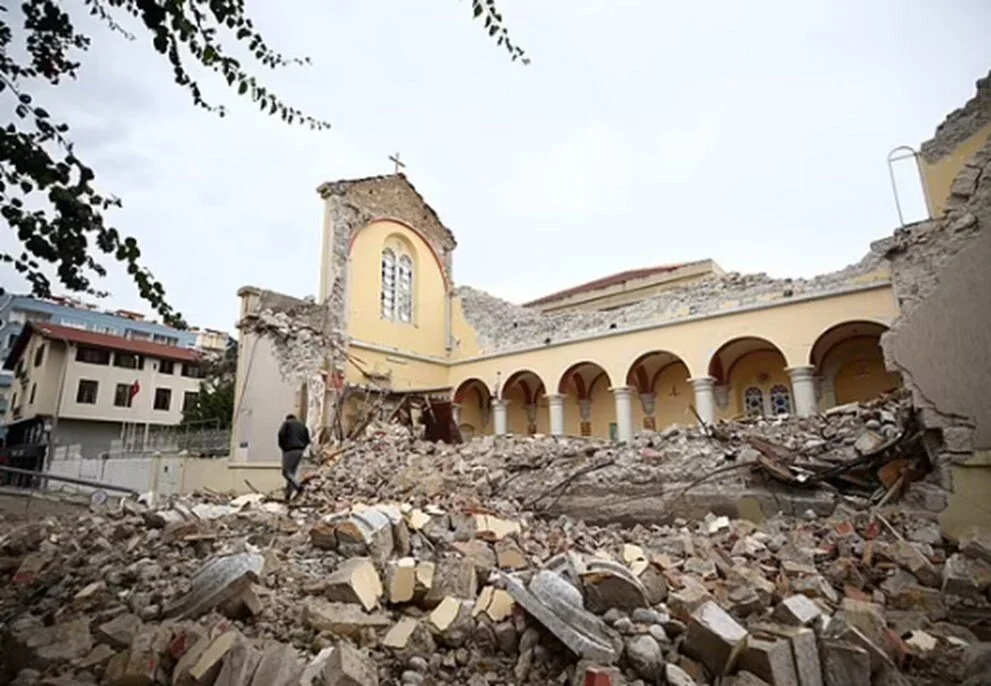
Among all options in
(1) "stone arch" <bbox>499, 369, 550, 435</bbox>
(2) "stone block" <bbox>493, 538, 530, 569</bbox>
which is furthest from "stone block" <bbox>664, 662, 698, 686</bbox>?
(1) "stone arch" <bbox>499, 369, 550, 435</bbox>

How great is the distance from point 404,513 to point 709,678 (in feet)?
10.5

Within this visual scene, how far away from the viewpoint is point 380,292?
16.6 metres

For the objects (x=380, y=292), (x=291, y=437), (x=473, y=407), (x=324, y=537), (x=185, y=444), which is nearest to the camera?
(x=324, y=537)

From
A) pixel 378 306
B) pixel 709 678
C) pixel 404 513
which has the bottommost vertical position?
pixel 709 678

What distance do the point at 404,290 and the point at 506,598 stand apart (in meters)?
15.3

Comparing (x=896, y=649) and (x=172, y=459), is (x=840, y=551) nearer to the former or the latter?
(x=896, y=649)

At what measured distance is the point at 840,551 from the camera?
13.2 ft

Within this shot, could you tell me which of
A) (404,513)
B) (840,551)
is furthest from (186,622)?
(840,551)

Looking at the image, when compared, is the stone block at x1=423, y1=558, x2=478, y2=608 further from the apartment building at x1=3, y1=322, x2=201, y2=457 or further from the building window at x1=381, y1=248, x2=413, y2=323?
the apartment building at x1=3, y1=322, x2=201, y2=457

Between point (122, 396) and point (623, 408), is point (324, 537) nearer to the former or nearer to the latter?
point (623, 408)

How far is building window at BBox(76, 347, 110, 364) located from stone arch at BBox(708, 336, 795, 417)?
94.7 ft

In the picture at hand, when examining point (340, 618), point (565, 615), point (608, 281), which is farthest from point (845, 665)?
point (608, 281)

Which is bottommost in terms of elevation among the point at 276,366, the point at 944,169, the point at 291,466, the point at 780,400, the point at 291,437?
the point at 291,466

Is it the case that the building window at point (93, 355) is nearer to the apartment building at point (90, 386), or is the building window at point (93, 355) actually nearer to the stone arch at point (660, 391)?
the apartment building at point (90, 386)
